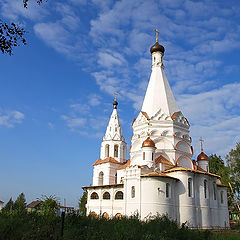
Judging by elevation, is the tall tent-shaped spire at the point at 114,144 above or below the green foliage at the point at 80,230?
above

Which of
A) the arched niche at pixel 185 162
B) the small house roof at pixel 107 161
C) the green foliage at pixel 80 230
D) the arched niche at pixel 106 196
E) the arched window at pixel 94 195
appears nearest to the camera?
the green foliage at pixel 80 230

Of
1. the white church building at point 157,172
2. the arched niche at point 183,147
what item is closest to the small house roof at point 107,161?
the white church building at point 157,172

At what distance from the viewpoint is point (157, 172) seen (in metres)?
24.4

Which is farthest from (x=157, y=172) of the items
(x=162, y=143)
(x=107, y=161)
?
(x=107, y=161)

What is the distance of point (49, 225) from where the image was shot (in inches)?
416

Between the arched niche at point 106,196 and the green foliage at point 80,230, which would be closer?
the green foliage at point 80,230

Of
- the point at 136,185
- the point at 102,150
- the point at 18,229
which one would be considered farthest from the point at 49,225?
the point at 102,150

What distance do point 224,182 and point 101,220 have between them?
2707 centimetres

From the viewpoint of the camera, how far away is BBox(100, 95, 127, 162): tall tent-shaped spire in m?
33.2

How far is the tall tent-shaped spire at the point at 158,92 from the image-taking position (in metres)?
30.6

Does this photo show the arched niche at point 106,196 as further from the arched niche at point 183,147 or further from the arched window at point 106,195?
the arched niche at point 183,147

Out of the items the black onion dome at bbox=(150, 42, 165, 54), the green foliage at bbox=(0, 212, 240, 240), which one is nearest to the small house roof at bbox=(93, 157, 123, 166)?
the black onion dome at bbox=(150, 42, 165, 54)

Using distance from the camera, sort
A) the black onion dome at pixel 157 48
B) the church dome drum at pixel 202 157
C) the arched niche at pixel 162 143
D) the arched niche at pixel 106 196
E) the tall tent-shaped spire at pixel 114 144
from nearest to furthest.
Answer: the arched niche at pixel 106 196
the arched niche at pixel 162 143
the church dome drum at pixel 202 157
the tall tent-shaped spire at pixel 114 144
the black onion dome at pixel 157 48

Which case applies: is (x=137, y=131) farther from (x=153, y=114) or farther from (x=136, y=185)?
(x=136, y=185)
